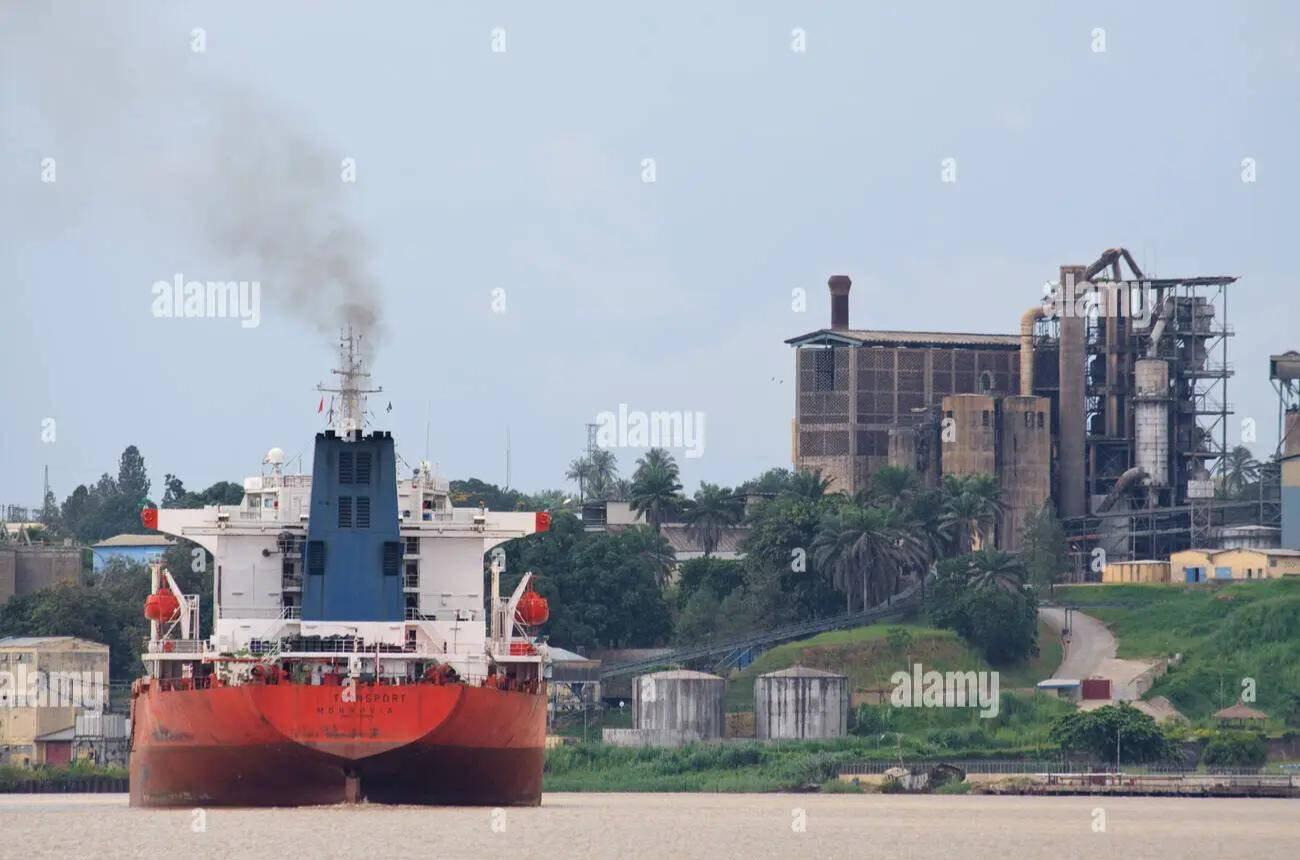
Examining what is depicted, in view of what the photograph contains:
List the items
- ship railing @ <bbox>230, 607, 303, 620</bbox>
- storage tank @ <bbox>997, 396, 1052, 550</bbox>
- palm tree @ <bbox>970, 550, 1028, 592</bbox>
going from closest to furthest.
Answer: ship railing @ <bbox>230, 607, 303, 620</bbox>
palm tree @ <bbox>970, 550, 1028, 592</bbox>
storage tank @ <bbox>997, 396, 1052, 550</bbox>

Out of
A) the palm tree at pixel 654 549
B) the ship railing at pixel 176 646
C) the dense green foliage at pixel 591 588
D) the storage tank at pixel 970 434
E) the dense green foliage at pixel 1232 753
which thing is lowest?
the dense green foliage at pixel 1232 753

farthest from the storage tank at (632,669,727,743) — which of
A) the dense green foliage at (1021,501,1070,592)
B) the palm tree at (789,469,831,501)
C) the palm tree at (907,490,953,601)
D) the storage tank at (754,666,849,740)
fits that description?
the palm tree at (789,469,831,501)

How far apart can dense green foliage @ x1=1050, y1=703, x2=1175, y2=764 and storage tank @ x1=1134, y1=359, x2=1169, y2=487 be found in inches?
1940

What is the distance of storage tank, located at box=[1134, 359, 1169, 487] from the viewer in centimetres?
19262

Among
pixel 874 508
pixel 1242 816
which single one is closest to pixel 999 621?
pixel 874 508

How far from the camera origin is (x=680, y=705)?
15512cm

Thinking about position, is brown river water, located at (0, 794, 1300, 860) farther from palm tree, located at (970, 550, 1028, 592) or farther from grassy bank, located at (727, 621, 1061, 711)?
palm tree, located at (970, 550, 1028, 592)

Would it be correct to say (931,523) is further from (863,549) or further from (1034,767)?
(1034,767)

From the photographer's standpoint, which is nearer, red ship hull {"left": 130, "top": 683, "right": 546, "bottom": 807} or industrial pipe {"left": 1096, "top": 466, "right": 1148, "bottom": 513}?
red ship hull {"left": 130, "top": 683, "right": 546, "bottom": 807}

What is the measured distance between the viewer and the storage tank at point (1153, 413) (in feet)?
632

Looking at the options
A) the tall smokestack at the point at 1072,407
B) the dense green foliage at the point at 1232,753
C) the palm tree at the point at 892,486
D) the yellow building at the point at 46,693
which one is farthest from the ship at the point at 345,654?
the tall smokestack at the point at 1072,407

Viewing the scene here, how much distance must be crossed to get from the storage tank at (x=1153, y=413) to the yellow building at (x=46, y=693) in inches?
2787

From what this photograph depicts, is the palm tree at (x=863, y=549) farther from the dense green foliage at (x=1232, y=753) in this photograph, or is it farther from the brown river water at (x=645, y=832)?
the brown river water at (x=645, y=832)

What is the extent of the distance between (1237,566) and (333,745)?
111 metres
